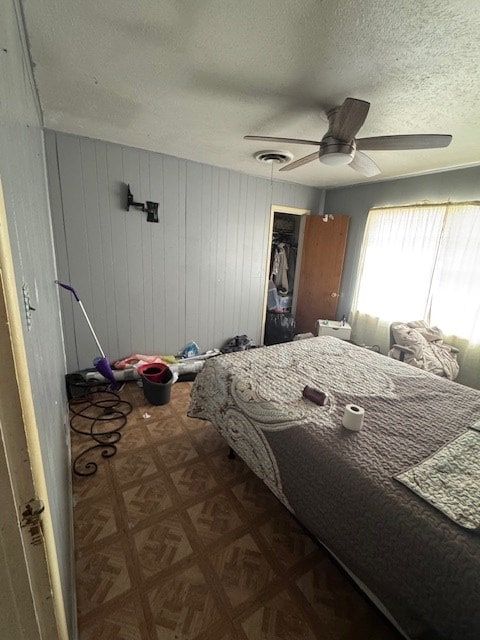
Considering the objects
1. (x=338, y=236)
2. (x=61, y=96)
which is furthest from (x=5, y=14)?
(x=338, y=236)

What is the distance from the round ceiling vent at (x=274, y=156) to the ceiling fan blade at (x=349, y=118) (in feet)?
3.24

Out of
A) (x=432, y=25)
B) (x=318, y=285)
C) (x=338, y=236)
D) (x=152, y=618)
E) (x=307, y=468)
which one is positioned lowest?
(x=152, y=618)

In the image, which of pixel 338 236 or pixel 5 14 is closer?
pixel 5 14

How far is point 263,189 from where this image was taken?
3.61 metres

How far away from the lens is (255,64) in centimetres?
138

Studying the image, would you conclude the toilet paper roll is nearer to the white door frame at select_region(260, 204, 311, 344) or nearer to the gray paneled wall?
the gray paneled wall

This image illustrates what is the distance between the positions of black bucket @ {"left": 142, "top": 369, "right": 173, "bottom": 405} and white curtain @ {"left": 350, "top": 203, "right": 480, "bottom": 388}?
2.66 metres

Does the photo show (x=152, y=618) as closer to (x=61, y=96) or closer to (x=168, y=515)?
(x=168, y=515)

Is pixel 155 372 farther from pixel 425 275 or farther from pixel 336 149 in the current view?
pixel 425 275

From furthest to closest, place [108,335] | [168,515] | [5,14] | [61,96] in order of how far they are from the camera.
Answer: [108,335] < [61,96] < [168,515] < [5,14]

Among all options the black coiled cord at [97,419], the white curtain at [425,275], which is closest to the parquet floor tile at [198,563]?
the black coiled cord at [97,419]

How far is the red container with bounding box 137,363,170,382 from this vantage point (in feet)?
8.86

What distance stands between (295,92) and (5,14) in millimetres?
1343

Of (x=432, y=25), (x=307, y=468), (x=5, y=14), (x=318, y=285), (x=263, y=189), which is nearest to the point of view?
(x=5, y=14)
